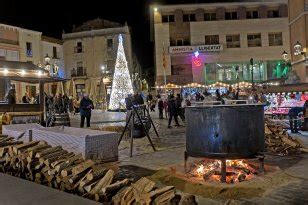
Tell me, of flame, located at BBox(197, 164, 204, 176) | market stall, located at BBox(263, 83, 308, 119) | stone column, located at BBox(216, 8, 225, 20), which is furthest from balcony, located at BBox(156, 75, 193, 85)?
flame, located at BBox(197, 164, 204, 176)

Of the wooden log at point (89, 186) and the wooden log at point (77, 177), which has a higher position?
the wooden log at point (77, 177)

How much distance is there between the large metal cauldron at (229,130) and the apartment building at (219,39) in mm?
35021

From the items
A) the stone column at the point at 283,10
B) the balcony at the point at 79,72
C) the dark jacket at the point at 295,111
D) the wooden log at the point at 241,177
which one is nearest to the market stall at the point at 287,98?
the dark jacket at the point at 295,111

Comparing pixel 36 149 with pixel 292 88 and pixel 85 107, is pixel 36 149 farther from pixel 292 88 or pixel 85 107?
pixel 292 88

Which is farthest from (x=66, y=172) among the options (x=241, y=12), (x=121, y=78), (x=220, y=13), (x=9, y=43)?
(x=241, y=12)

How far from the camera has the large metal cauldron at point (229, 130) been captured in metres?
6.67

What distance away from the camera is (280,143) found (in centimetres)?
967

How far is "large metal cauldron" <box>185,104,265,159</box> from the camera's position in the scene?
21.9ft

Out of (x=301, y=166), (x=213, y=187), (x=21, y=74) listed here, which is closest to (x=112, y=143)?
(x=213, y=187)

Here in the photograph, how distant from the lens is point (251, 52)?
142 ft

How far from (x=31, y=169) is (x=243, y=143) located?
3.56 m

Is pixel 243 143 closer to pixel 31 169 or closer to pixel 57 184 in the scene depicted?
pixel 57 184

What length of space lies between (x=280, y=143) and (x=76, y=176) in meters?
5.85

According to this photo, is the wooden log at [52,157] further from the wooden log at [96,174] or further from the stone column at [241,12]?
the stone column at [241,12]
